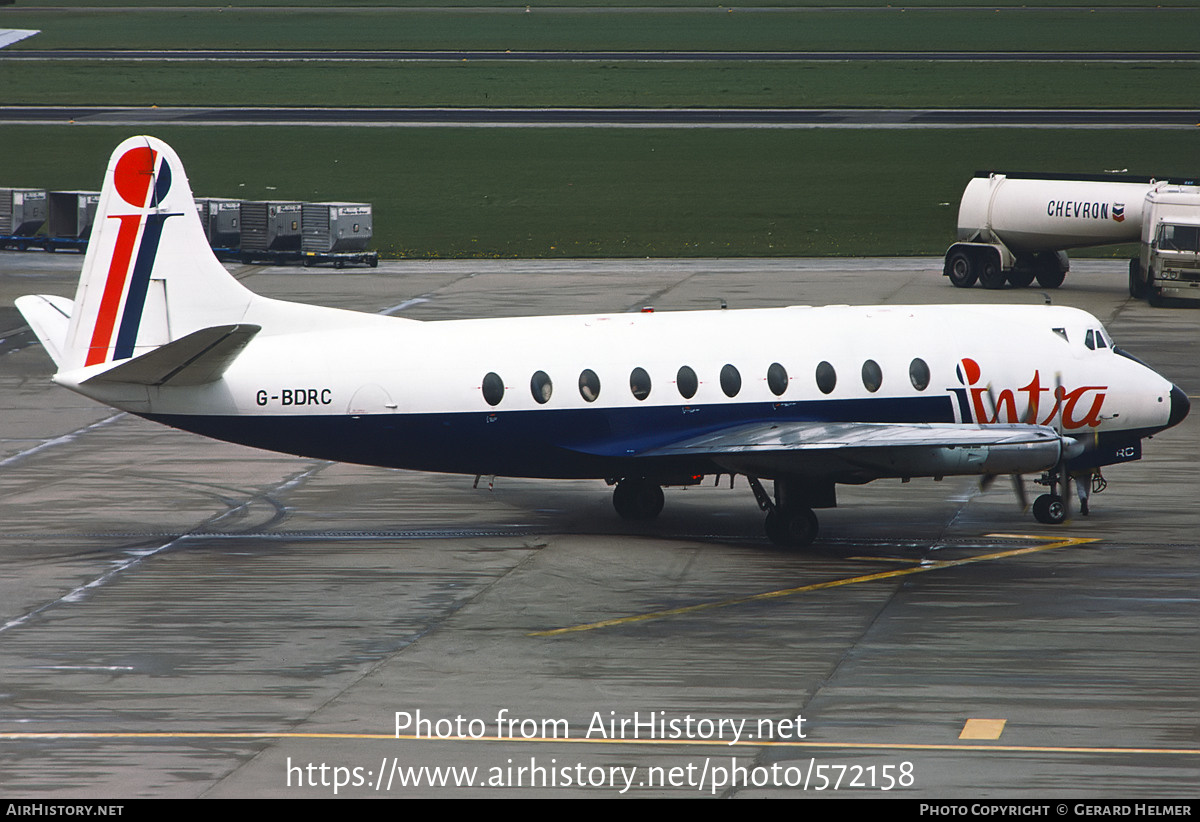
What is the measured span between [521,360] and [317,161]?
2700 inches

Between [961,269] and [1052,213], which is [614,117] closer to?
[961,269]

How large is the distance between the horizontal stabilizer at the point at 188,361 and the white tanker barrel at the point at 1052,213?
4302cm

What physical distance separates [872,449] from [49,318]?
17.5m

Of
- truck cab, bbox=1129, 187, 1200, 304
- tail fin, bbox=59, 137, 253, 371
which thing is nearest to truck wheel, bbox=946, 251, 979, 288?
truck cab, bbox=1129, 187, 1200, 304

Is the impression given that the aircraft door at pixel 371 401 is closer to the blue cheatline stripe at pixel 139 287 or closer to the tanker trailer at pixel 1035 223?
the blue cheatline stripe at pixel 139 287

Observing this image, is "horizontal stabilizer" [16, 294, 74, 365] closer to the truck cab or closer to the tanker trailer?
the tanker trailer

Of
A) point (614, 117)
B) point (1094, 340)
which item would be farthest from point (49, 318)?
point (614, 117)

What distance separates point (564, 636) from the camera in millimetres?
27688

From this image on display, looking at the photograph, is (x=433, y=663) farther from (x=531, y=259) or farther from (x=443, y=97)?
(x=443, y=97)

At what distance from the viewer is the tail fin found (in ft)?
107

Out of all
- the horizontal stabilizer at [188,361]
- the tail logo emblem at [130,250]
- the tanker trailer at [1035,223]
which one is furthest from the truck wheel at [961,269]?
the tail logo emblem at [130,250]

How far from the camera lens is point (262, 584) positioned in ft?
102

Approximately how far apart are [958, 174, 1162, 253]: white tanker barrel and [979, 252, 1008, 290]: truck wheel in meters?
0.90

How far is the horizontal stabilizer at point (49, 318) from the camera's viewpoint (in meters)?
35.5
